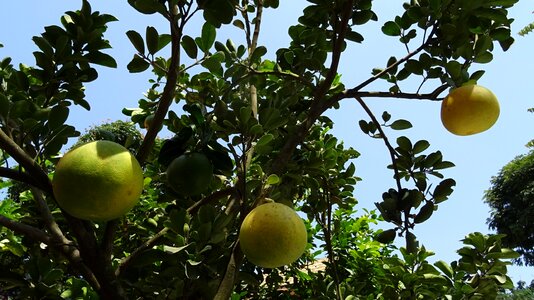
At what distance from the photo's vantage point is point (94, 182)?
1187 mm

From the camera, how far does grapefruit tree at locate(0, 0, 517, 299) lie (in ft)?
4.57

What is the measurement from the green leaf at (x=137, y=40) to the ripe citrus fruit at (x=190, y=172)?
0.38m

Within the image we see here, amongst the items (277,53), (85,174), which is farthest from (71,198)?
(277,53)

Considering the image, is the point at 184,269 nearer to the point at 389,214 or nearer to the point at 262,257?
the point at 262,257

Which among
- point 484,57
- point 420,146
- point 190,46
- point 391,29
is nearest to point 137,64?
point 190,46

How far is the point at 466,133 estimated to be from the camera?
1836mm

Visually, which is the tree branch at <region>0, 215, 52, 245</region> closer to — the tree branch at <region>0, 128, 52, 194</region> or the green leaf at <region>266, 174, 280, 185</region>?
the tree branch at <region>0, 128, 52, 194</region>

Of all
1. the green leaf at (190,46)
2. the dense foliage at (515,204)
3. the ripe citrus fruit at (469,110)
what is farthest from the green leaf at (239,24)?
the dense foliage at (515,204)

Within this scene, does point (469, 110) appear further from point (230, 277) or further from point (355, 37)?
point (230, 277)

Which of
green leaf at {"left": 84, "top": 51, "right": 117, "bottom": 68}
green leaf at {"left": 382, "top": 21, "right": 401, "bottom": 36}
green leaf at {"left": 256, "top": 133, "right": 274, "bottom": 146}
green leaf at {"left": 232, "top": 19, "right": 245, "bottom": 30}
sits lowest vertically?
green leaf at {"left": 256, "top": 133, "right": 274, "bottom": 146}

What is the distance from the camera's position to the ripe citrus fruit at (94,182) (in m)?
1.19

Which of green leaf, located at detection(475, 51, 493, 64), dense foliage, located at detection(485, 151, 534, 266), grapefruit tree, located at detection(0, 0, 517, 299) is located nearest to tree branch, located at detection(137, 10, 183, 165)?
grapefruit tree, located at detection(0, 0, 517, 299)

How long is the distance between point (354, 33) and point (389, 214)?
0.79 metres

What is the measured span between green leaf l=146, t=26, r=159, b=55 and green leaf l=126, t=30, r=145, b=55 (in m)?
0.02
